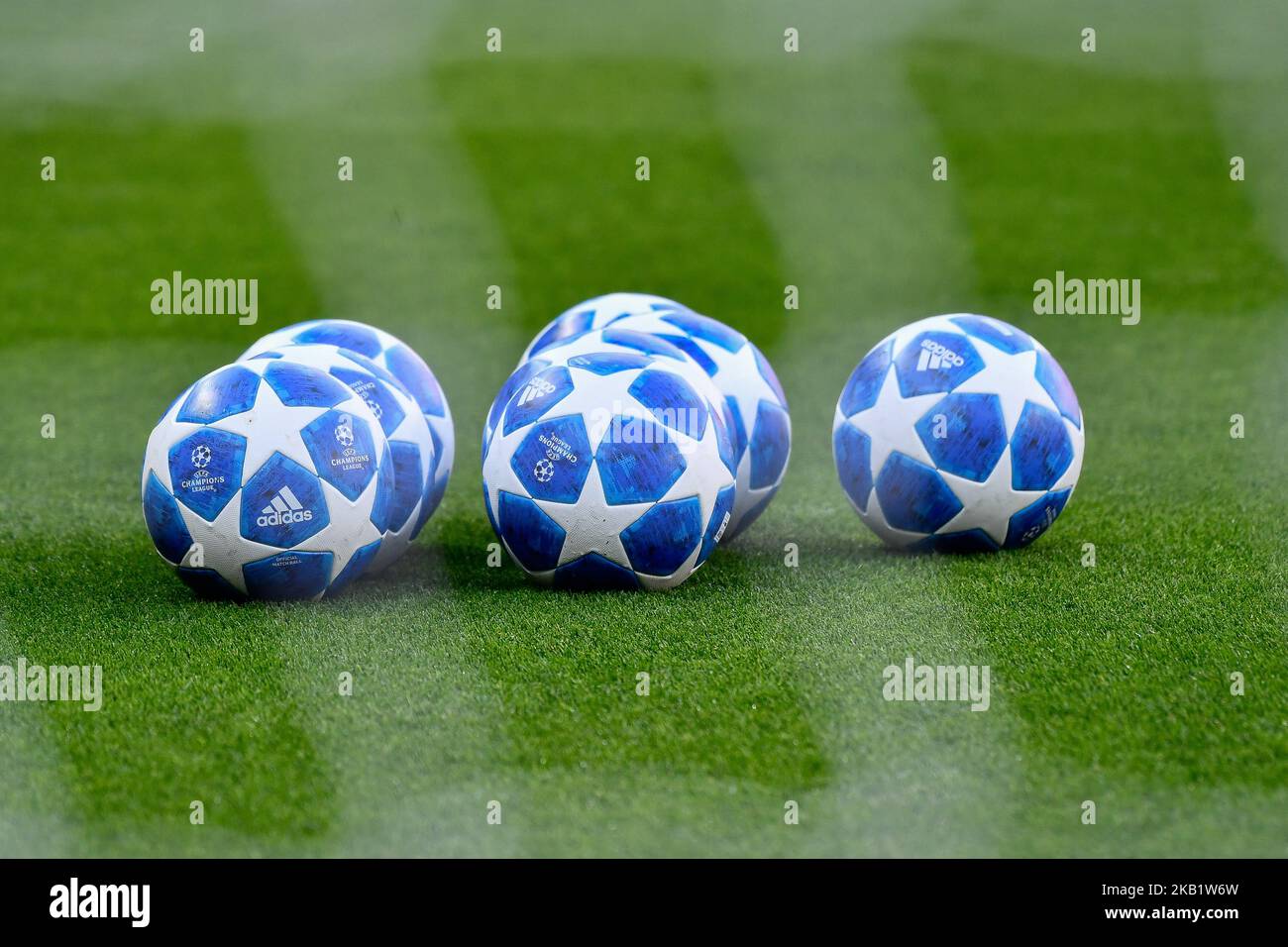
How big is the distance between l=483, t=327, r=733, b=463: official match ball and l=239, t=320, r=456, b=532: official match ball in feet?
1.80

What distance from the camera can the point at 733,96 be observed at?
59.9 ft

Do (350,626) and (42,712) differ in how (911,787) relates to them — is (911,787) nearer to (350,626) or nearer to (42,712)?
(350,626)

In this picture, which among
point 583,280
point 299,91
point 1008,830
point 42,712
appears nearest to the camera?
point 1008,830

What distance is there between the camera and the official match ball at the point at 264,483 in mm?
5961

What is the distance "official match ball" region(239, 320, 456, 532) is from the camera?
278 inches

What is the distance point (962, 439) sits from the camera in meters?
6.60

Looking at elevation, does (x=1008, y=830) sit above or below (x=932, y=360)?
below

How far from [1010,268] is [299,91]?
8469 mm

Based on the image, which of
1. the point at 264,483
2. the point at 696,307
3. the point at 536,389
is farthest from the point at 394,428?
the point at 696,307

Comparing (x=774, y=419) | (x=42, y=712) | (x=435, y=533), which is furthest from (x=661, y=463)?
(x=42, y=712)

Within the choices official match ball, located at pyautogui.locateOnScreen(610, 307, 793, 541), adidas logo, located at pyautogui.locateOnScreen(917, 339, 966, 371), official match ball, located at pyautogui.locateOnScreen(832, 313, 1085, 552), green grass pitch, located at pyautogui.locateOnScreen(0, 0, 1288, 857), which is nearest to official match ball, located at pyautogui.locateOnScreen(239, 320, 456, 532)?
green grass pitch, located at pyautogui.locateOnScreen(0, 0, 1288, 857)

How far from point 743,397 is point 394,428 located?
61.1 inches

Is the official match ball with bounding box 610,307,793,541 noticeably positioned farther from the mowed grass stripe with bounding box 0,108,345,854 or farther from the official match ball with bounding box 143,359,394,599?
the mowed grass stripe with bounding box 0,108,345,854

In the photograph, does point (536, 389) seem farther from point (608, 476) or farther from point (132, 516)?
point (132, 516)
